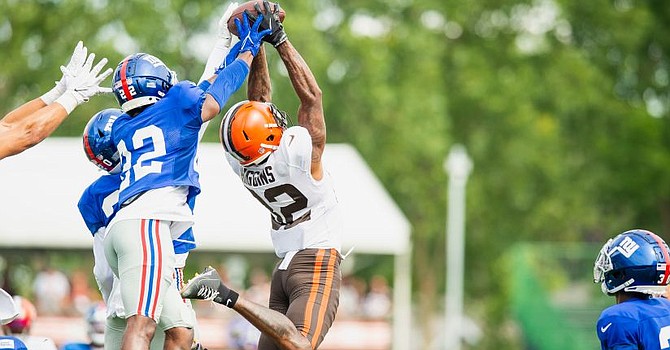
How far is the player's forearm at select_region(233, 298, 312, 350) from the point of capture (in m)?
8.50

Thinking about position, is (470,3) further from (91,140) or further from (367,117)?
(91,140)

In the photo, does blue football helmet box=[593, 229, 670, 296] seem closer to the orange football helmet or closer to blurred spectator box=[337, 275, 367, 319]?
the orange football helmet

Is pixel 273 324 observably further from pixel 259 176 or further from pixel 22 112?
pixel 22 112

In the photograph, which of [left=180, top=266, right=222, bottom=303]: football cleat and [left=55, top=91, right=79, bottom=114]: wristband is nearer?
[left=180, top=266, right=222, bottom=303]: football cleat

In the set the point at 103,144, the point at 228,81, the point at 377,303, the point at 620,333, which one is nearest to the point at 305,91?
the point at 228,81

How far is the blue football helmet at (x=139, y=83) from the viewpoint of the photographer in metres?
8.60

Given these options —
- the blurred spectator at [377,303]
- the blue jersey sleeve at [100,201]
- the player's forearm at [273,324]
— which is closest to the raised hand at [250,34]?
the blue jersey sleeve at [100,201]

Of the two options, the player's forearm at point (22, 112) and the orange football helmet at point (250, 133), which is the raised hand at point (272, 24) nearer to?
the orange football helmet at point (250, 133)

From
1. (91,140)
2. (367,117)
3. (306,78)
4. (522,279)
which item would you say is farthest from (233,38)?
(367,117)

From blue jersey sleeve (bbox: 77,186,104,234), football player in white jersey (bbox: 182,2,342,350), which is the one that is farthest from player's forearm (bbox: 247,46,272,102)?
blue jersey sleeve (bbox: 77,186,104,234)

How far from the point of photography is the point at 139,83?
861 cm

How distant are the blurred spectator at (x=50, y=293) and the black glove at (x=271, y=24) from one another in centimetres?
1589

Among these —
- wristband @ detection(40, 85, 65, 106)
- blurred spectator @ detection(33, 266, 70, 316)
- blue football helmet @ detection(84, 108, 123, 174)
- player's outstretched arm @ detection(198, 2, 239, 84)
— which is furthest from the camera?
blurred spectator @ detection(33, 266, 70, 316)

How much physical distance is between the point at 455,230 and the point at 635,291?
3237 cm
